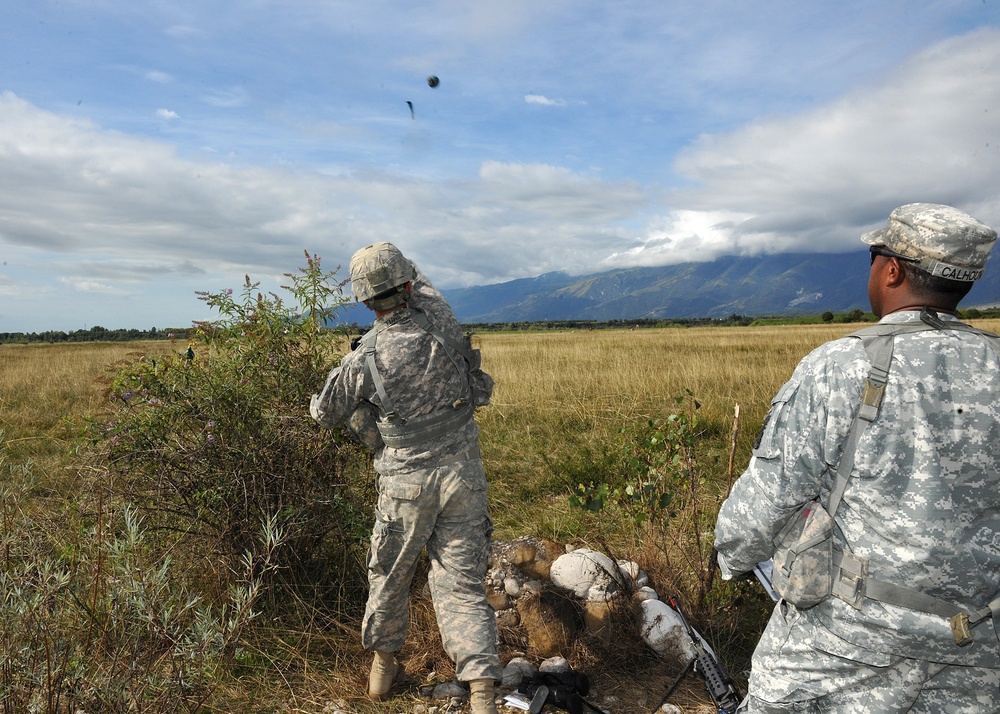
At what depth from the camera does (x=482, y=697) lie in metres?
3.11

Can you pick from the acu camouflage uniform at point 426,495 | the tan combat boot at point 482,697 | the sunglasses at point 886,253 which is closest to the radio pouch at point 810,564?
the sunglasses at point 886,253

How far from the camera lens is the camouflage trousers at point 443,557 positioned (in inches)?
125

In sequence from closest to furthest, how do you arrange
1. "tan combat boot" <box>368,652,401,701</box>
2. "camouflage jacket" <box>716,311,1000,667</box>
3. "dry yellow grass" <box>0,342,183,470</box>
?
"camouflage jacket" <box>716,311,1000,667</box>
"tan combat boot" <box>368,652,401,701</box>
"dry yellow grass" <box>0,342,183,470</box>

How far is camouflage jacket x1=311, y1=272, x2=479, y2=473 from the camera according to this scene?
10.7ft

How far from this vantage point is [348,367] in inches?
131

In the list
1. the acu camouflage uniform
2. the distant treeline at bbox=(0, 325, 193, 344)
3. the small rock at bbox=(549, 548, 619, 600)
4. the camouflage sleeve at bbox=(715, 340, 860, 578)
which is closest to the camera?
the camouflage sleeve at bbox=(715, 340, 860, 578)

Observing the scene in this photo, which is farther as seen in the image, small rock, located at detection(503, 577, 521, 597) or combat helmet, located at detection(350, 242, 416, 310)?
small rock, located at detection(503, 577, 521, 597)

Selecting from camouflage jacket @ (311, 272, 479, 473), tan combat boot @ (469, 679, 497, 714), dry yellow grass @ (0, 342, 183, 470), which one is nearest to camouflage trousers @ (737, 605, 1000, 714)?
tan combat boot @ (469, 679, 497, 714)

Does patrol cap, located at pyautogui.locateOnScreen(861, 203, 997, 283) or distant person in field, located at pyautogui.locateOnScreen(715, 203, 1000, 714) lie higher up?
patrol cap, located at pyautogui.locateOnScreen(861, 203, 997, 283)

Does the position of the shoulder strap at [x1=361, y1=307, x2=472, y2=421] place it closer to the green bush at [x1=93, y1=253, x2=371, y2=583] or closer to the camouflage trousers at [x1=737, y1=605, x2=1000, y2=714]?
the green bush at [x1=93, y1=253, x2=371, y2=583]

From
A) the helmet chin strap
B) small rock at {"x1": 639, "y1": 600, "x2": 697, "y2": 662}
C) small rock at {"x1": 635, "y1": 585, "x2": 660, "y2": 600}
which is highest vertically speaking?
the helmet chin strap

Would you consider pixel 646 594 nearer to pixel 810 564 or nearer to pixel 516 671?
pixel 516 671

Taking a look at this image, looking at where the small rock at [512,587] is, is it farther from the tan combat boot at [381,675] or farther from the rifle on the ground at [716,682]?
the rifle on the ground at [716,682]

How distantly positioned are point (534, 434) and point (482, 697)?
227 inches
